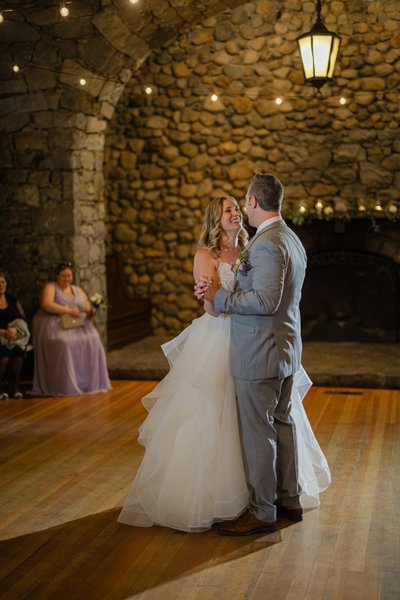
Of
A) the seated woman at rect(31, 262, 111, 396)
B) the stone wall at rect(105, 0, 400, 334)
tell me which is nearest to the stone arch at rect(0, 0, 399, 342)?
the seated woman at rect(31, 262, 111, 396)

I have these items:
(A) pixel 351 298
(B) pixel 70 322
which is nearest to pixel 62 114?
(B) pixel 70 322

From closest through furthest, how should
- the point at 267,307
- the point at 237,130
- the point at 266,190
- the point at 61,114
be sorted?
the point at 267,307 → the point at 266,190 → the point at 61,114 → the point at 237,130

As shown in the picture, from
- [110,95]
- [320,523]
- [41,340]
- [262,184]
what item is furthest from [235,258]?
[110,95]

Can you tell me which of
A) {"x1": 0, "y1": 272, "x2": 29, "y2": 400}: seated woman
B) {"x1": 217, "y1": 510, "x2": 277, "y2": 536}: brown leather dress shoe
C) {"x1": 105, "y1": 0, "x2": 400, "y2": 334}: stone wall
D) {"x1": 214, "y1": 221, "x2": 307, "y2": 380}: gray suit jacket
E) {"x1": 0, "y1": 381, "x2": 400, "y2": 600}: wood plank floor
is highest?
{"x1": 105, "y1": 0, "x2": 400, "y2": 334}: stone wall

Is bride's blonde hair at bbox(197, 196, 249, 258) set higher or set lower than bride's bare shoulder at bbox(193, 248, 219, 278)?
higher

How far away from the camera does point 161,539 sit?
3734 mm

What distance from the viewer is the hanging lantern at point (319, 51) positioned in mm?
6719

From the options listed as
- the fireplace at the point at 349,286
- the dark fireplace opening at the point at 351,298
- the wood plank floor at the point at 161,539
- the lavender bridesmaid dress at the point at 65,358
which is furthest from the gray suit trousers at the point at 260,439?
the dark fireplace opening at the point at 351,298

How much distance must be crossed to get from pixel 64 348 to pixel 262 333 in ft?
12.7

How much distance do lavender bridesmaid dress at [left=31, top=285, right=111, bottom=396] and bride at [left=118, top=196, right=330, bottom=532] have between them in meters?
3.17

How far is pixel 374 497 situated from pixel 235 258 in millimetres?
1472

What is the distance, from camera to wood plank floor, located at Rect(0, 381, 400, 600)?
322 cm

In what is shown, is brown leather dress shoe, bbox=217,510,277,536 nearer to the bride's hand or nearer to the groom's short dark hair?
the bride's hand

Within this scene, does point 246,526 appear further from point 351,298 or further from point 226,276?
point 351,298
